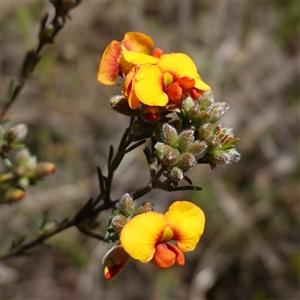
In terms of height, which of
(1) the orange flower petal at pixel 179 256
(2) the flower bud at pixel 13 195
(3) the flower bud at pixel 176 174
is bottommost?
(2) the flower bud at pixel 13 195

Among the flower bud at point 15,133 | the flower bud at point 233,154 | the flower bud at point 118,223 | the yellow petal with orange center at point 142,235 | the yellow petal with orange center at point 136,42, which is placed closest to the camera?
the yellow petal with orange center at point 142,235

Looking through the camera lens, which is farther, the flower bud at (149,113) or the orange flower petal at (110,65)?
the orange flower petal at (110,65)

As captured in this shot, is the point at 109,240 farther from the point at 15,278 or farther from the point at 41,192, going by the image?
the point at 15,278

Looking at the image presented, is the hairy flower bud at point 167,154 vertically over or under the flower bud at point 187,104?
under

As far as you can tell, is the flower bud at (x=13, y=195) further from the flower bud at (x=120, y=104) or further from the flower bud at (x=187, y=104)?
the flower bud at (x=187, y=104)

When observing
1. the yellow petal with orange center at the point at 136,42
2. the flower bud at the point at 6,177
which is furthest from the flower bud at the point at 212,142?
the flower bud at the point at 6,177

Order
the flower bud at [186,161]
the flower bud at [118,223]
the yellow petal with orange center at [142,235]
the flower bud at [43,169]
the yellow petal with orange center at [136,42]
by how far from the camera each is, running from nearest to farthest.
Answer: the yellow petal with orange center at [142,235] → the flower bud at [118,223] → the flower bud at [186,161] → the yellow petal with orange center at [136,42] → the flower bud at [43,169]
